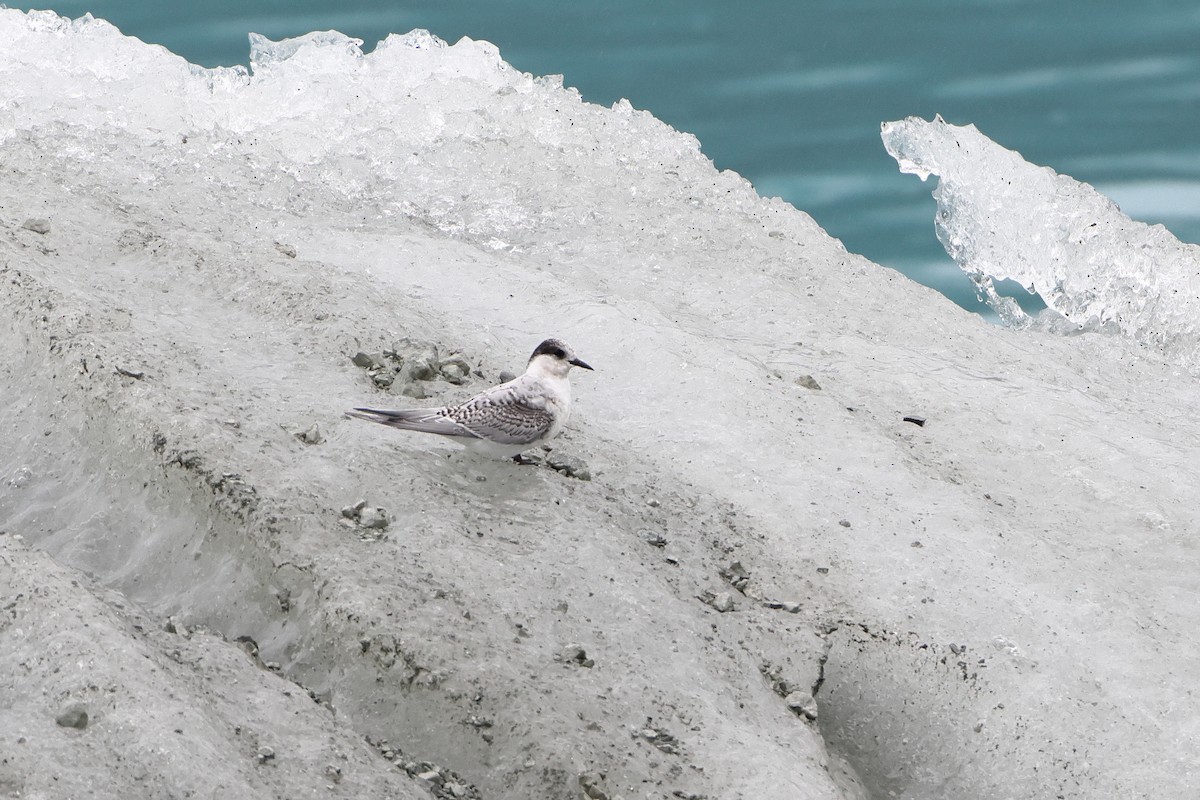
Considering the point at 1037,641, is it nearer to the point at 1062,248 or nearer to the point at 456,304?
the point at 456,304

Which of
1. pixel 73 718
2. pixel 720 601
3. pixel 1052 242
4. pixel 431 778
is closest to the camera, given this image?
pixel 73 718

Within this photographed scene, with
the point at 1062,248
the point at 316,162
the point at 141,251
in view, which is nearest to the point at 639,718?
the point at 141,251

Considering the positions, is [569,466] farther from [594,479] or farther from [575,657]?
[575,657]

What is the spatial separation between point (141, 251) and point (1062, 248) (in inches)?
238

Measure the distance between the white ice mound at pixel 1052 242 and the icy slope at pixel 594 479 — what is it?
72cm

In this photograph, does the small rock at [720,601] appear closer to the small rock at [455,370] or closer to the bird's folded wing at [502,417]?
the bird's folded wing at [502,417]

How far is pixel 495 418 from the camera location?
200 inches

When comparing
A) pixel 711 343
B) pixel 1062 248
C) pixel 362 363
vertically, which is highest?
pixel 1062 248

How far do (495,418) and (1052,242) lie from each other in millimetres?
5641

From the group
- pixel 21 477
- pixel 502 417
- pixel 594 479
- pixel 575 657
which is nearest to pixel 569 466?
pixel 594 479

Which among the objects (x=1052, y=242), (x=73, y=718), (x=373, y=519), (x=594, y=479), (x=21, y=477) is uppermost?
(x=1052, y=242)

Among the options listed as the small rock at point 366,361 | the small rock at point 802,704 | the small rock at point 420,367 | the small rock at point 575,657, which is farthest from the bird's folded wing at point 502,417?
the small rock at point 802,704

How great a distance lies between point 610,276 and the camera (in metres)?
7.76

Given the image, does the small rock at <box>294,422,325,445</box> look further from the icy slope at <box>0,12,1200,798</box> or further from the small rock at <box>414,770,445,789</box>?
the small rock at <box>414,770,445,789</box>
